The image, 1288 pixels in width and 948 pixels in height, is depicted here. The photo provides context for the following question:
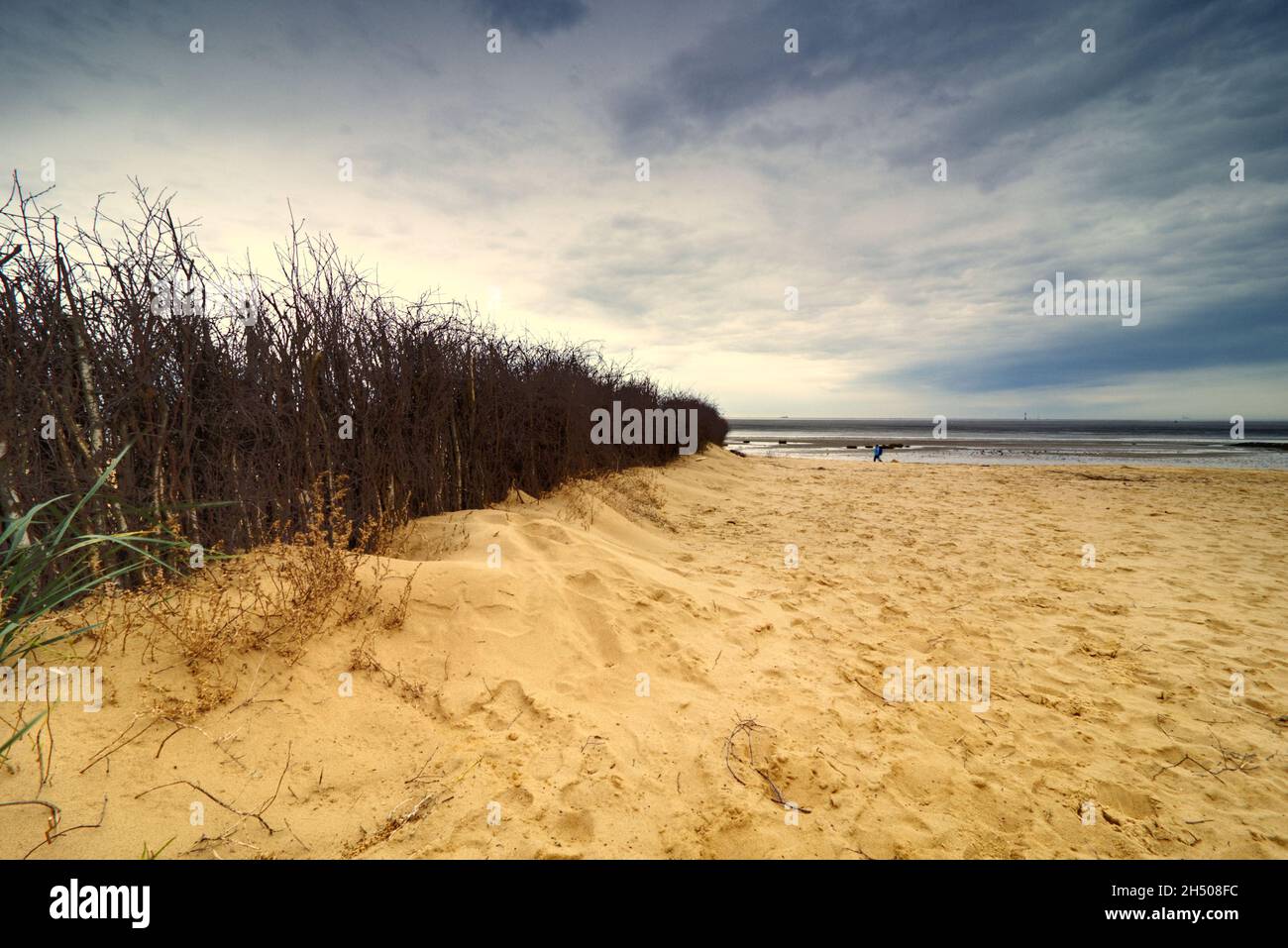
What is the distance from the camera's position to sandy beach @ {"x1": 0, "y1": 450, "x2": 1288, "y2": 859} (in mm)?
2240

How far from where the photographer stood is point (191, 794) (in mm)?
2180

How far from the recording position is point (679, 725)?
3.19 metres

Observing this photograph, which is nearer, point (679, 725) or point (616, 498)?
point (679, 725)

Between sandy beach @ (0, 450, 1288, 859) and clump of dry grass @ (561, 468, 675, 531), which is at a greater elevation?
clump of dry grass @ (561, 468, 675, 531)

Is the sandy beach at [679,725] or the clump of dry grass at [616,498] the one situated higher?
the clump of dry grass at [616,498]

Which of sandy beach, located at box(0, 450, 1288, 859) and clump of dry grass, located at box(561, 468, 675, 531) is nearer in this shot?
sandy beach, located at box(0, 450, 1288, 859)

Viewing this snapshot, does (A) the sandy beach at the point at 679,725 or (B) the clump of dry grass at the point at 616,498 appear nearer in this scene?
(A) the sandy beach at the point at 679,725

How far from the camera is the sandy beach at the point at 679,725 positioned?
2240 millimetres

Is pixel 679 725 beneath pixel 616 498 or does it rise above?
beneath

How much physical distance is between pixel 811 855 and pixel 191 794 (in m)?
2.67
